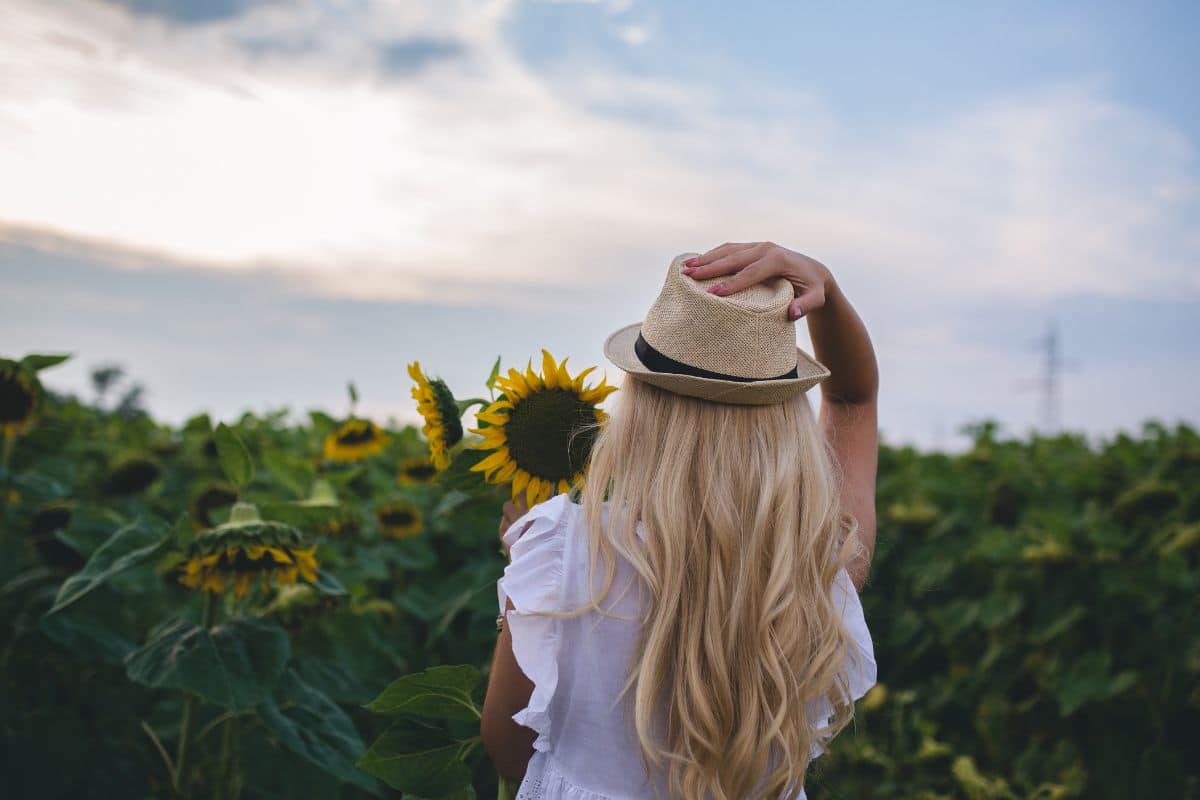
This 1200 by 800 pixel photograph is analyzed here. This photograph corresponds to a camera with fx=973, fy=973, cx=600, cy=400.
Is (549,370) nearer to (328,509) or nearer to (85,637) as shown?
(328,509)

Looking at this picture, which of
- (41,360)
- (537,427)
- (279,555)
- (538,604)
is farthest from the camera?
(41,360)

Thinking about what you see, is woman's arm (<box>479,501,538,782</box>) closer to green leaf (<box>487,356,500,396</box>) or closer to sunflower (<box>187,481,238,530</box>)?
green leaf (<box>487,356,500,396</box>)

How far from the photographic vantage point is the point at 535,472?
1.82 meters

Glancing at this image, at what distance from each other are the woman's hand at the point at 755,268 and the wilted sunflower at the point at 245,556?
97cm

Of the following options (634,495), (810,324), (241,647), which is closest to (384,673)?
(241,647)

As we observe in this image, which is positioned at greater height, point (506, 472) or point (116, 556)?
point (506, 472)

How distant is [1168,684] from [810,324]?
8.26 feet

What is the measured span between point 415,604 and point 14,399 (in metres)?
1.27

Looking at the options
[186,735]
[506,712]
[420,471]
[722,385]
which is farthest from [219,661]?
[420,471]

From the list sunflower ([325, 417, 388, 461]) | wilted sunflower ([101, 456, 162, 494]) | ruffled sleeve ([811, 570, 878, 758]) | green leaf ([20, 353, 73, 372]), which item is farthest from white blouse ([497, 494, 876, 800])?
wilted sunflower ([101, 456, 162, 494])

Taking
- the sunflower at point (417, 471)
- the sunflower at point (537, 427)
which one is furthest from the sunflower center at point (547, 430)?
the sunflower at point (417, 471)

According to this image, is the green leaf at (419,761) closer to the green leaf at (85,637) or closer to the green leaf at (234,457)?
the green leaf at (234,457)

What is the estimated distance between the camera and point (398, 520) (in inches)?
126

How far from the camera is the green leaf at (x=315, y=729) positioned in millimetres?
2035
